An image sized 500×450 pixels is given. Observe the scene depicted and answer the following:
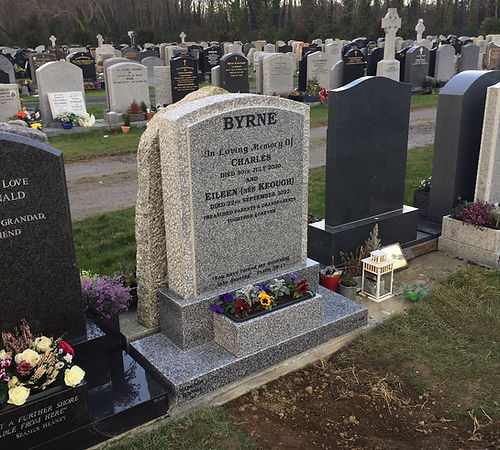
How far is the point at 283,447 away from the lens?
3902mm

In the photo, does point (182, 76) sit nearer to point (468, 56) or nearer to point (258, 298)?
point (258, 298)

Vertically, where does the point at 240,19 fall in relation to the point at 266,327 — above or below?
above

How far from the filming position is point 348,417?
4.20 meters

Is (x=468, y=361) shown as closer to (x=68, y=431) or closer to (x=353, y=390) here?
(x=353, y=390)

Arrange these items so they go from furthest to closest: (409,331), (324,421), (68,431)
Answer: (409,331) → (324,421) → (68,431)

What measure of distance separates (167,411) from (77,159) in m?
10.1

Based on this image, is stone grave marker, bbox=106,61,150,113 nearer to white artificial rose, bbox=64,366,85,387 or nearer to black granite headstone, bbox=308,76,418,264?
black granite headstone, bbox=308,76,418,264

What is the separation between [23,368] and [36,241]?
929 millimetres

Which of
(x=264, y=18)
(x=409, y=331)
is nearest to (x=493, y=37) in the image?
(x=264, y=18)

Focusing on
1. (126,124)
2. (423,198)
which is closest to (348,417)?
(423,198)

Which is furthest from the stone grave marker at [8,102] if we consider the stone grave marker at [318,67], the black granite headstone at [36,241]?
the black granite headstone at [36,241]

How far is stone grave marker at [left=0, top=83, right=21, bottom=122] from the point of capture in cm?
1508

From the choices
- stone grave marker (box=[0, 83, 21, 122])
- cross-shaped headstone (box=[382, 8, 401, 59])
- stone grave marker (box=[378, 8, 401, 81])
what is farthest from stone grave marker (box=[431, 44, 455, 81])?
stone grave marker (box=[0, 83, 21, 122])

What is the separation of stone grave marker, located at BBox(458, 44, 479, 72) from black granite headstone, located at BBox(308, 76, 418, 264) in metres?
24.9
